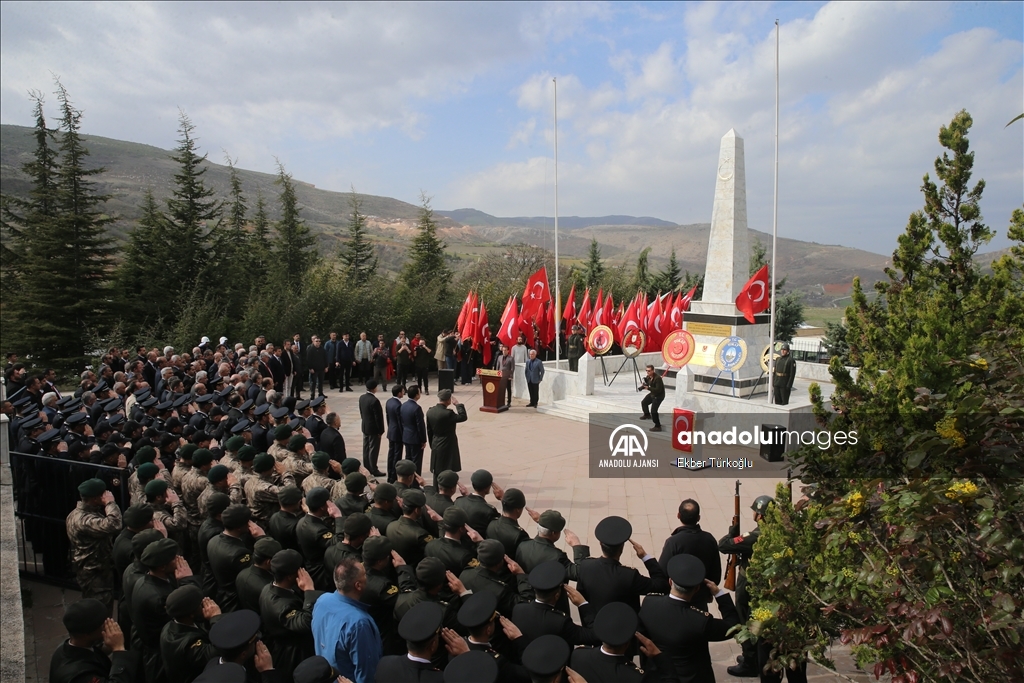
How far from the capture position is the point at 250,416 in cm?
903

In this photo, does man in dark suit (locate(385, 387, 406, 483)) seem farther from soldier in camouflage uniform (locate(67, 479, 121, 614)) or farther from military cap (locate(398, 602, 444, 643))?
military cap (locate(398, 602, 444, 643))

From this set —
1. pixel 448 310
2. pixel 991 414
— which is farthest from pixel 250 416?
pixel 448 310

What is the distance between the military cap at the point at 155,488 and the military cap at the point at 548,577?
10.9 ft

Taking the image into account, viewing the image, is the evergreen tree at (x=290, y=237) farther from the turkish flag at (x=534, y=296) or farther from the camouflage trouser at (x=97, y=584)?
the camouflage trouser at (x=97, y=584)

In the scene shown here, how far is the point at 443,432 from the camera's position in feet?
29.5

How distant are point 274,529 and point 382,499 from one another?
889mm

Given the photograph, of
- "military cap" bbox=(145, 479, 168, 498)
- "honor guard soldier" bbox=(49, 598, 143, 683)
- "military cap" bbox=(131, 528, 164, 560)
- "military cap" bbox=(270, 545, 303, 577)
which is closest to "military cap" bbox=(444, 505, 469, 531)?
"military cap" bbox=(270, 545, 303, 577)

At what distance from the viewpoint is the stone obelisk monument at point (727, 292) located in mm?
15781

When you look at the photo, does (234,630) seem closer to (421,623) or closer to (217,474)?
(421,623)

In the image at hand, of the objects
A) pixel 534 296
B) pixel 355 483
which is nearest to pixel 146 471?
pixel 355 483

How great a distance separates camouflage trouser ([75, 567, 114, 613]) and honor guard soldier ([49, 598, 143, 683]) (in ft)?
6.88

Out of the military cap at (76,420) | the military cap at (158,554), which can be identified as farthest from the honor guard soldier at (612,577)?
the military cap at (76,420)

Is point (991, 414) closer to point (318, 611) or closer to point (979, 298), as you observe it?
point (318, 611)

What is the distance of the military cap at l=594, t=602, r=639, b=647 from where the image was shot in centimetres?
341
